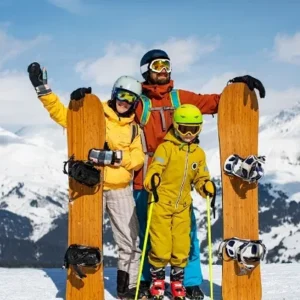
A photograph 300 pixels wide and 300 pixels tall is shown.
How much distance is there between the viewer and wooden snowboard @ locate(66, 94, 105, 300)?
263 inches

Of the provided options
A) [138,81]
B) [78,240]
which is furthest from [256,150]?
[78,240]

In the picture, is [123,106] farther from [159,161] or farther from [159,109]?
[159,161]

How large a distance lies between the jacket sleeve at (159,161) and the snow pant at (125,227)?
624 millimetres

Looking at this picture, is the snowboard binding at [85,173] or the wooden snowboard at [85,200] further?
the wooden snowboard at [85,200]

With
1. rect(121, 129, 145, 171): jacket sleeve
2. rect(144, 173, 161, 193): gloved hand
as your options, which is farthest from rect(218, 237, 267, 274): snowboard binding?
rect(121, 129, 145, 171): jacket sleeve

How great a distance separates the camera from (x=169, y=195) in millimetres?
6273

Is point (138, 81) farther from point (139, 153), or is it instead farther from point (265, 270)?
point (265, 270)

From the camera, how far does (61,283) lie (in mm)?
8023

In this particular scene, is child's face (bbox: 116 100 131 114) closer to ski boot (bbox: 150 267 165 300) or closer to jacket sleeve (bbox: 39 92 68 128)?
jacket sleeve (bbox: 39 92 68 128)

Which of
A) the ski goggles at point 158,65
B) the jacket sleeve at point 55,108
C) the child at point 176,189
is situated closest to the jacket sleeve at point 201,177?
the child at point 176,189

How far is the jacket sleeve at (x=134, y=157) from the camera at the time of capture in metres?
6.48

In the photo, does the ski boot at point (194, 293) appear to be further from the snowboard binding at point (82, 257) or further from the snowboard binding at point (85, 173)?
the snowboard binding at point (85, 173)

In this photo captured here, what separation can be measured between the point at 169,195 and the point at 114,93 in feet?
4.34

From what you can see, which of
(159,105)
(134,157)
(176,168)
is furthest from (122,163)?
(159,105)
